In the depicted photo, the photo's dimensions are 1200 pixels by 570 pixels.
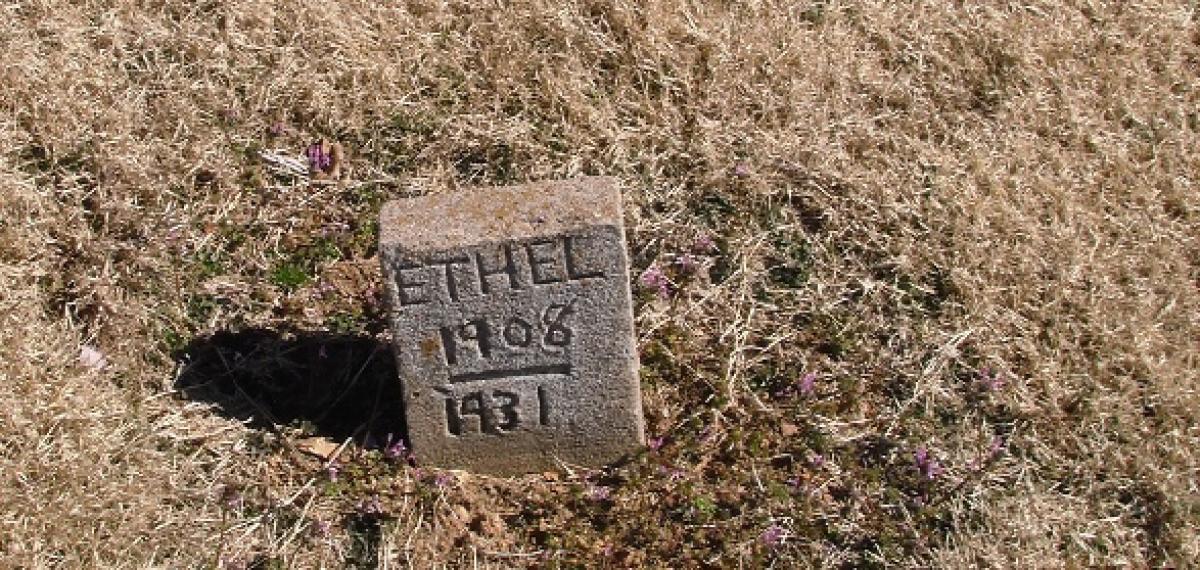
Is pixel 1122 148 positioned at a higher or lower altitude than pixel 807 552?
higher

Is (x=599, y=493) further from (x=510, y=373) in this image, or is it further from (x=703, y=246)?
(x=703, y=246)

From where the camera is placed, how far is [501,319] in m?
3.45

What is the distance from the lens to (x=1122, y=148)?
468 centimetres

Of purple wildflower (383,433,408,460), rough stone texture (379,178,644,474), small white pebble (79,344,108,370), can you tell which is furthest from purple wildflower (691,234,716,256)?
small white pebble (79,344,108,370)

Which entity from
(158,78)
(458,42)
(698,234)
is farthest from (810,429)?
(158,78)

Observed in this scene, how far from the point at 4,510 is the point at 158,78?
6.52 ft

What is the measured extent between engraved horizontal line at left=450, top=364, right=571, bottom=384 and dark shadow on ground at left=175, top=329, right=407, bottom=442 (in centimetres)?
43

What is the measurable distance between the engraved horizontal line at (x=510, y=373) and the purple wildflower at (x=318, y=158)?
4.73ft

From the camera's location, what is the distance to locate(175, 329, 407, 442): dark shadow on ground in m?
3.94

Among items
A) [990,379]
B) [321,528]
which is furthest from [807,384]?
[321,528]

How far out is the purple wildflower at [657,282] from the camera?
4221 millimetres

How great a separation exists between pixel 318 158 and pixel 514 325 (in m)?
1.57

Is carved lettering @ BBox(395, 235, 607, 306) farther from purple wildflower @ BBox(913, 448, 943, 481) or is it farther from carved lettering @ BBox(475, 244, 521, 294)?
purple wildflower @ BBox(913, 448, 943, 481)

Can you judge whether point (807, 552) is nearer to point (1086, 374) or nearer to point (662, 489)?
point (662, 489)
